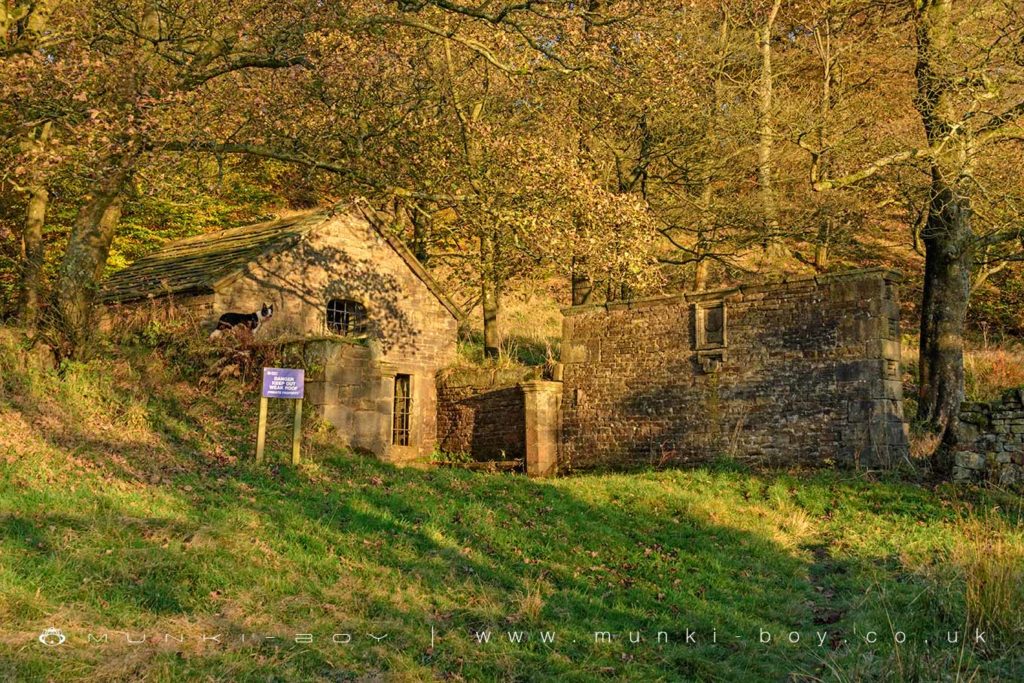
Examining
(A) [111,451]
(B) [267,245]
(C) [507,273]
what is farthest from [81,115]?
(C) [507,273]

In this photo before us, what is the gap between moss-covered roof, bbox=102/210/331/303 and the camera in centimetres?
1992

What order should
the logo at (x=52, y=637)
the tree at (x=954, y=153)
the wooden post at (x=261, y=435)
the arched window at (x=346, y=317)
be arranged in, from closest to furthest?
1. the logo at (x=52, y=637)
2. the wooden post at (x=261, y=435)
3. the tree at (x=954, y=153)
4. the arched window at (x=346, y=317)

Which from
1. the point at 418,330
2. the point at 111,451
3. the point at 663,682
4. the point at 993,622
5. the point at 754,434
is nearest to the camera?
the point at 663,682

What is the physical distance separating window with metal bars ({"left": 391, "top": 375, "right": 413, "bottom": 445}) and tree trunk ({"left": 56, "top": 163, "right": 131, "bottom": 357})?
825cm

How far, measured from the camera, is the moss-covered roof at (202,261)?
784 inches

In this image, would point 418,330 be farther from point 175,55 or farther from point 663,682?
point 663,682

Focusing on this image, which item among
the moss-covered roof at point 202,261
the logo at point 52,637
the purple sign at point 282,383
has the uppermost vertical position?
the moss-covered roof at point 202,261

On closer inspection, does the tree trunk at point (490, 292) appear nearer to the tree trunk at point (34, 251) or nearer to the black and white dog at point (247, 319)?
the black and white dog at point (247, 319)

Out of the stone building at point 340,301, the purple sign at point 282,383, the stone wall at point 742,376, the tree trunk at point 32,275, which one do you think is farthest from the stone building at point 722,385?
the tree trunk at point 32,275

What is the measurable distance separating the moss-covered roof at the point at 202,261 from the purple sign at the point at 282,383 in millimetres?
6618

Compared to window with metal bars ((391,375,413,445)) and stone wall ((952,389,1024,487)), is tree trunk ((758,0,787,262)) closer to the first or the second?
stone wall ((952,389,1024,487))

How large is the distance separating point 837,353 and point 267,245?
12963mm

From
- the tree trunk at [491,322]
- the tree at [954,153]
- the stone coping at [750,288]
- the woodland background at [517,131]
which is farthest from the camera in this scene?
the tree trunk at [491,322]

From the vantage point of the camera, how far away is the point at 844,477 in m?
15.0
